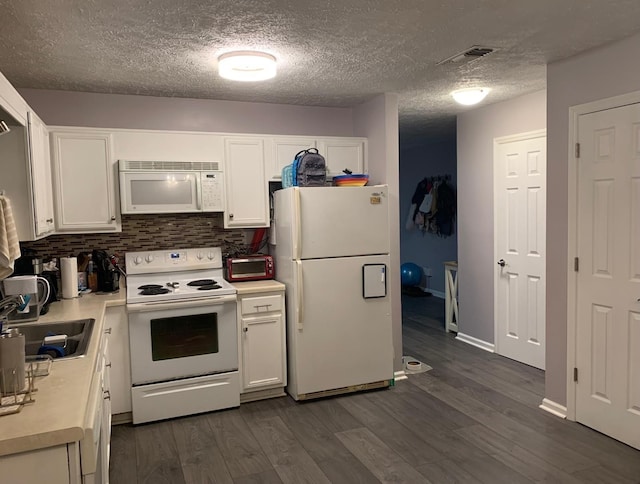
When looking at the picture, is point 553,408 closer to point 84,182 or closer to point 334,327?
point 334,327

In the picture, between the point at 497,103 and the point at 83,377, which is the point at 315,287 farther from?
the point at 497,103

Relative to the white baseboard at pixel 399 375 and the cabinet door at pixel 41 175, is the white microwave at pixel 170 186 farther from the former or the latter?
the white baseboard at pixel 399 375

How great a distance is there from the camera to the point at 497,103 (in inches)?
186

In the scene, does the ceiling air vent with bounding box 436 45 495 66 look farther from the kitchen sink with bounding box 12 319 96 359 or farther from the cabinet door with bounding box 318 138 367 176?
the kitchen sink with bounding box 12 319 96 359

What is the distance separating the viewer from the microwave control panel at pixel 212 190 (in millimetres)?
3891

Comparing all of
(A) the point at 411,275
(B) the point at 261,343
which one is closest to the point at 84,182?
(B) the point at 261,343

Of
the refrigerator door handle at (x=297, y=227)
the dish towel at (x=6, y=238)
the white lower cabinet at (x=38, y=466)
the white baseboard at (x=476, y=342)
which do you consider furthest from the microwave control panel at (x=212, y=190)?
the white baseboard at (x=476, y=342)

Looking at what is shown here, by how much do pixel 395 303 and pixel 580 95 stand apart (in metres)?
2.06

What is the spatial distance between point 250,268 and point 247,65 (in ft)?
5.51

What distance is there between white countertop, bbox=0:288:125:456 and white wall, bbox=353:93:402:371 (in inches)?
101

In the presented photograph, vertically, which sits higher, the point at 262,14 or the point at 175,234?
the point at 262,14

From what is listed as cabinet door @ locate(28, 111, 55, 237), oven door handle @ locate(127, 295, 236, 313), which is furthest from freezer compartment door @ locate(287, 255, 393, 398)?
cabinet door @ locate(28, 111, 55, 237)

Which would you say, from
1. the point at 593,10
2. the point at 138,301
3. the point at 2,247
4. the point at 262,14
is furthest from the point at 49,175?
the point at 593,10

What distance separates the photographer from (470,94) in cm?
406
